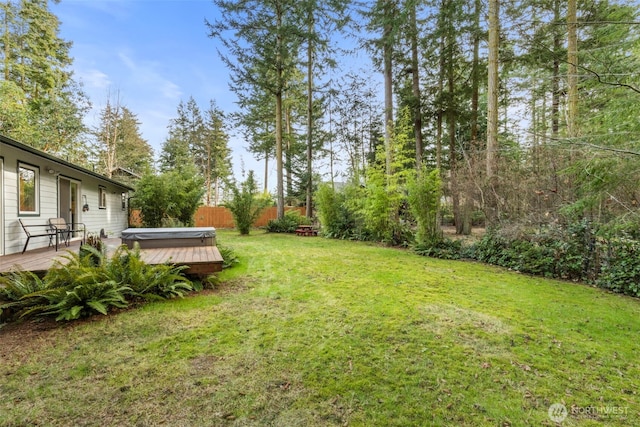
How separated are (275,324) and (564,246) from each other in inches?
209

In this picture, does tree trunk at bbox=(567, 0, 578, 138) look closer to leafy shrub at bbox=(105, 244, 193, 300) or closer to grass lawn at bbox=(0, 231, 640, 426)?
grass lawn at bbox=(0, 231, 640, 426)

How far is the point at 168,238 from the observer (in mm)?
5992

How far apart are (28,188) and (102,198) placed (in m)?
4.98

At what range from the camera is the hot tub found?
5887mm

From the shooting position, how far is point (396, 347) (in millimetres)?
2547

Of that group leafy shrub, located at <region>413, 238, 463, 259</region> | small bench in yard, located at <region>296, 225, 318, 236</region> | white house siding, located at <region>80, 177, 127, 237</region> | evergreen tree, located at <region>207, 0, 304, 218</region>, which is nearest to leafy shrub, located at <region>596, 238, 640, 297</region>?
leafy shrub, located at <region>413, 238, 463, 259</region>

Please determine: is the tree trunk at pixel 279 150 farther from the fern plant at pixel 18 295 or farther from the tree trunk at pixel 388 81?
the fern plant at pixel 18 295

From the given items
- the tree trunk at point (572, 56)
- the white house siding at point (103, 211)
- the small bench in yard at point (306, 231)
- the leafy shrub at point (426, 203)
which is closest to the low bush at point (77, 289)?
the leafy shrub at point (426, 203)

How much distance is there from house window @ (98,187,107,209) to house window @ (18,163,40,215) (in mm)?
4359

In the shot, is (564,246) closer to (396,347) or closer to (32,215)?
(396,347)
